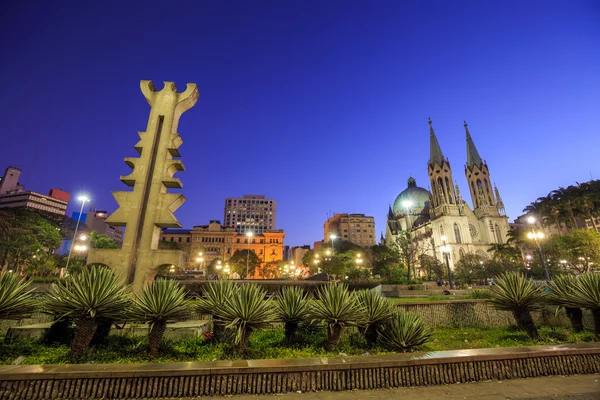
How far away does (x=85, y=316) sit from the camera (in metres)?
6.32

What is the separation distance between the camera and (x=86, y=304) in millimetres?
6266

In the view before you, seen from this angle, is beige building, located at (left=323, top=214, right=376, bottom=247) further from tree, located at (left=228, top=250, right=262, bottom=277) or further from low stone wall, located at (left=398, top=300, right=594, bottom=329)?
low stone wall, located at (left=398, top=300, right=594, bottom=329)

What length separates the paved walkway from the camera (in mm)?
4887

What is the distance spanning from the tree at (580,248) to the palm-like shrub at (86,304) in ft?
139

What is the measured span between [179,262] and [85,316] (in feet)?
12.5

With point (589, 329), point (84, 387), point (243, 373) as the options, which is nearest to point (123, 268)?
point (84, 387)

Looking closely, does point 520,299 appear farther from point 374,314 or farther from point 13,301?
point 13,301

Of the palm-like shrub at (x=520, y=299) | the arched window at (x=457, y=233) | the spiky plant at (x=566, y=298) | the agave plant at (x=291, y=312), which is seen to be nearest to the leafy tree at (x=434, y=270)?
the arched window at (x=457, y=233)

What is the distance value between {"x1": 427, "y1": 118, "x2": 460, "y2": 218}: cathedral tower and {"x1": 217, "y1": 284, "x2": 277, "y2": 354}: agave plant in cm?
9037

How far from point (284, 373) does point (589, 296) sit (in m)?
9.49

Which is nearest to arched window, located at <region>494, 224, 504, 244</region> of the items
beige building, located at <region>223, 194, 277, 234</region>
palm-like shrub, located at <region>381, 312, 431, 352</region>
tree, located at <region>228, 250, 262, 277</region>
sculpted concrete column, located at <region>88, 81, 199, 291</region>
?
tree, located at <region>228, 250, 262, 277</region>

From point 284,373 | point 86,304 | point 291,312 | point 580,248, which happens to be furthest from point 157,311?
point 580,248

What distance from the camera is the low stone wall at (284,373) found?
4.68m

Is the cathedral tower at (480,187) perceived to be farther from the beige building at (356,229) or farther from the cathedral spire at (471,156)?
the beige building at (356,229)
